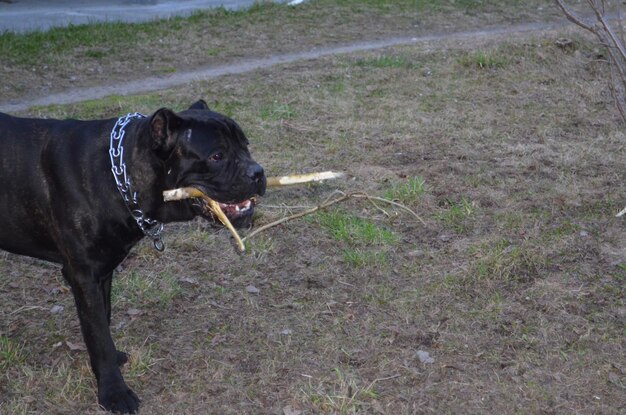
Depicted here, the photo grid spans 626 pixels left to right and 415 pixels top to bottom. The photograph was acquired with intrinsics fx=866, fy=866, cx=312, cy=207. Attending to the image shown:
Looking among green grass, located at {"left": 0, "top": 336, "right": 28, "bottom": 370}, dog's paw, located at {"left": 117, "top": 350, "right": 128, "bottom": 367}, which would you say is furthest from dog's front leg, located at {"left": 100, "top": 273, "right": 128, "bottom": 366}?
green grass, located at {"left": 0, "top": 336, "right": 28, "bottom": 370}

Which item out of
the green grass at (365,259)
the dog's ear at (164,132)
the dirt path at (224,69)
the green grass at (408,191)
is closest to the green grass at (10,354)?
the dog's ear at (164,132)

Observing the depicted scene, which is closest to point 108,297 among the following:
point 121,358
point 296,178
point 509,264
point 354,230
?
point 121,358

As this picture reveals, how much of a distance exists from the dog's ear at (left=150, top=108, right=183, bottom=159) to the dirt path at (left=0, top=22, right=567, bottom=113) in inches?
227

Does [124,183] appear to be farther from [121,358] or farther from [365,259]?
[365,259]

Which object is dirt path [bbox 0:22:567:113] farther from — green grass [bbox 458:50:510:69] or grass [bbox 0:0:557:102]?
green grass [bbox 458:50:510:69]

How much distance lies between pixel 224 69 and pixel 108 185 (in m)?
7.32

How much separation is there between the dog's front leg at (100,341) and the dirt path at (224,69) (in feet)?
18.2

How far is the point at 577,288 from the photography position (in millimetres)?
5418

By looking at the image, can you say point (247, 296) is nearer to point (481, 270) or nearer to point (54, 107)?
point (481, 270)

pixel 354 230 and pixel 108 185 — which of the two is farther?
pixel 354 230

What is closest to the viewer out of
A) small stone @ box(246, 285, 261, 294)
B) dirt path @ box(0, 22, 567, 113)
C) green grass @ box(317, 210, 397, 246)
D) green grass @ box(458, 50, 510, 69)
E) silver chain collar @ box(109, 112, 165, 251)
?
silver chain collar @ box(109, 112, 165, 251)

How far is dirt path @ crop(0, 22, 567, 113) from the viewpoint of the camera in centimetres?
975

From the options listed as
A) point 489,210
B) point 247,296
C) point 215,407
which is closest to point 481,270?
point 489,210

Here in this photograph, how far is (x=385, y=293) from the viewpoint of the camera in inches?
215
